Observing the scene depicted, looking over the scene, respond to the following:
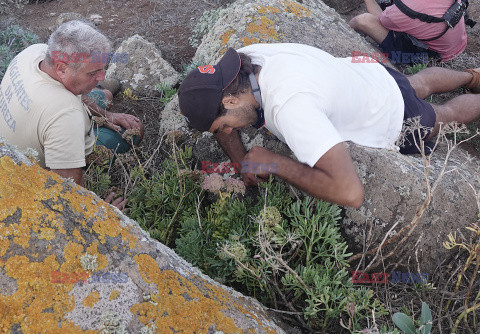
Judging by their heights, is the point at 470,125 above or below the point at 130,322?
below

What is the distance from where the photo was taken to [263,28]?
393cm

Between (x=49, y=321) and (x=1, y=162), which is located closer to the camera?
(x=49, y=321)

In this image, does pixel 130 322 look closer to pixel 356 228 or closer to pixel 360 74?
pixel 356 228

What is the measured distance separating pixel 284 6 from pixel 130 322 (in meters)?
3.52

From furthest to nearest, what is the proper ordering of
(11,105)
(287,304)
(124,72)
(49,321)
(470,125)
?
(124,72)
(470,125)
(11,105)
(287,304)
(49,321)

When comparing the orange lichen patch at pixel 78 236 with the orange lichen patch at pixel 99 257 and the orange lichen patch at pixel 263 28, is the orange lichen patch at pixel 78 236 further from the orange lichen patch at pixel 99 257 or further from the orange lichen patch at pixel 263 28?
the orange lichen patch at pixel 263 28

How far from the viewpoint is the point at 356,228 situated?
2.70m

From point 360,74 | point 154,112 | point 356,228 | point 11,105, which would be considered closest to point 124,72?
point 154,112

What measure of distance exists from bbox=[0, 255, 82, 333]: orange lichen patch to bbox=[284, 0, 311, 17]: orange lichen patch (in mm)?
3425

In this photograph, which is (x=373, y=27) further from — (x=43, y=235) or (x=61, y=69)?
(x=43, y=235)

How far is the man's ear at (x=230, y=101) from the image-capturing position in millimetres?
2533

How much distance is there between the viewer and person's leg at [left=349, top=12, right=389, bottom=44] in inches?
190

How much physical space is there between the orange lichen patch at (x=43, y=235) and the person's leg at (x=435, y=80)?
9.84 ft

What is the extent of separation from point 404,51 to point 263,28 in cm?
181
